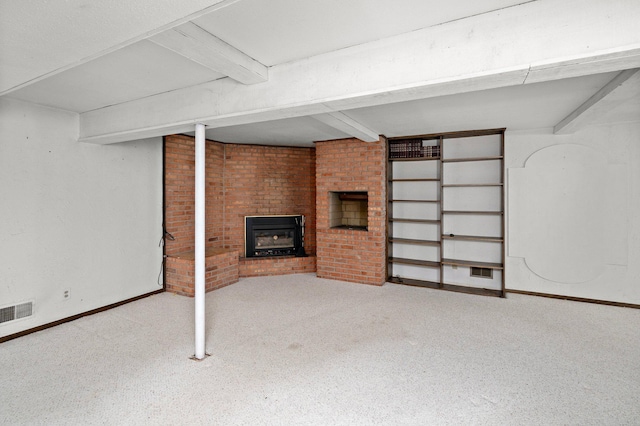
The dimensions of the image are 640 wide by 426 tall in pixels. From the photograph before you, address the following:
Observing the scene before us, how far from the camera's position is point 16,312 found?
3.12 metres

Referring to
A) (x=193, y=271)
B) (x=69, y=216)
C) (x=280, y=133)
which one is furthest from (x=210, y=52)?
(x=193, y=271)

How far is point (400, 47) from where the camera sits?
1823 millimetres

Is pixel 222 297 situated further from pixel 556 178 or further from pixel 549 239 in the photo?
pixel 556 178

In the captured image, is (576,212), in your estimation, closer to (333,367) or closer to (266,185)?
(333,367)

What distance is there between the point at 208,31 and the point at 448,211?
4.20m

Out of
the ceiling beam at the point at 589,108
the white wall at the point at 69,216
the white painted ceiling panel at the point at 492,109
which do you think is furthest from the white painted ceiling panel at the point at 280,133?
the ceiling beam at the point at 589,108

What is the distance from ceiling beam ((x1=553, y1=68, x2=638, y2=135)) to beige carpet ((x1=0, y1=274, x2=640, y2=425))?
2.34 metres

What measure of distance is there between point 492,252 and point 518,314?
1208 mm

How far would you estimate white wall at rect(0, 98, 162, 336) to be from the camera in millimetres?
3102

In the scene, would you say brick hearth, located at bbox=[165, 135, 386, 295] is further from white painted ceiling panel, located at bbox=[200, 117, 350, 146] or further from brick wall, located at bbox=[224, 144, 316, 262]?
white painted ceiling panel, located at bbox=[200, 117, 350, 146]

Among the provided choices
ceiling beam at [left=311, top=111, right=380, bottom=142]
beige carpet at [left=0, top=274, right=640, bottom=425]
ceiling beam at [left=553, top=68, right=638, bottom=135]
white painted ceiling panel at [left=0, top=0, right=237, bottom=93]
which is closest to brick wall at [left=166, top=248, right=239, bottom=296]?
beige carpet at [left=0, top=274, right=640, bottom=425]

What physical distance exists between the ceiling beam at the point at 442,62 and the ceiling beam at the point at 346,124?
0.84 metres

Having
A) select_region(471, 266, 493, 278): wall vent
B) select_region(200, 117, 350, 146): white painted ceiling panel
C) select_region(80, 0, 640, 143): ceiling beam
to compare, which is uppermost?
select_region(200, 117, 350, 146): white painted ceiling panel

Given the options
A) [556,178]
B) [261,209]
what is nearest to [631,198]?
[556,178]
